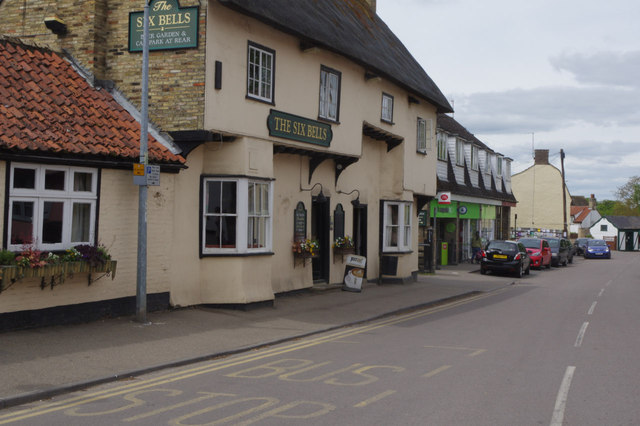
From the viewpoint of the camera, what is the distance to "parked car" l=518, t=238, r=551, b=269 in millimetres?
35625

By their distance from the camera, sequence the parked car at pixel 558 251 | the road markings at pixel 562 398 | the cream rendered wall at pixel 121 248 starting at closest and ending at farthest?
1. the road markings at pixel 562 398
2. the cream rendered wall at pixel 121 248
3. the parked car at pixel 558 251

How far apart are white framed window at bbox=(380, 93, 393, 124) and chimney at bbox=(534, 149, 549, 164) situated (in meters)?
53.9

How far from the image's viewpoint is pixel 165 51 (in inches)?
558

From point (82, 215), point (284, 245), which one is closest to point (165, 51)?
point (82, 215)

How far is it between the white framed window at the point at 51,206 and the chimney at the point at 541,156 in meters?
66.1

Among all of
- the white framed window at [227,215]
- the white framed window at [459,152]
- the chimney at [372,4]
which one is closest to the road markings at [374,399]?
the white framed window at [227,215]

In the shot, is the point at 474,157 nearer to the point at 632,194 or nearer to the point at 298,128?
the point at 298,128

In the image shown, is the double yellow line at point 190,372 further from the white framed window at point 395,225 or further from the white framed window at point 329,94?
the white framed window at point 395,225

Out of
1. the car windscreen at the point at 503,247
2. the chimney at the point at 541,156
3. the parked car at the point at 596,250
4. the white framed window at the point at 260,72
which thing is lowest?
the parked car at the point at 596,250

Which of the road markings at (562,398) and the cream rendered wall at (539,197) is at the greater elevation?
the cream rendered wall at (539,197)

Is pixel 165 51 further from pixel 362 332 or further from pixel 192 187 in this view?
pixel 362 332

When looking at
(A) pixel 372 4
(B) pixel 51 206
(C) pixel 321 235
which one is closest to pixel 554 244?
(A) pixel 372 4

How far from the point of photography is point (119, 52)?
14.6 metres

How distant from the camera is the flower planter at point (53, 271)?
10.5m
